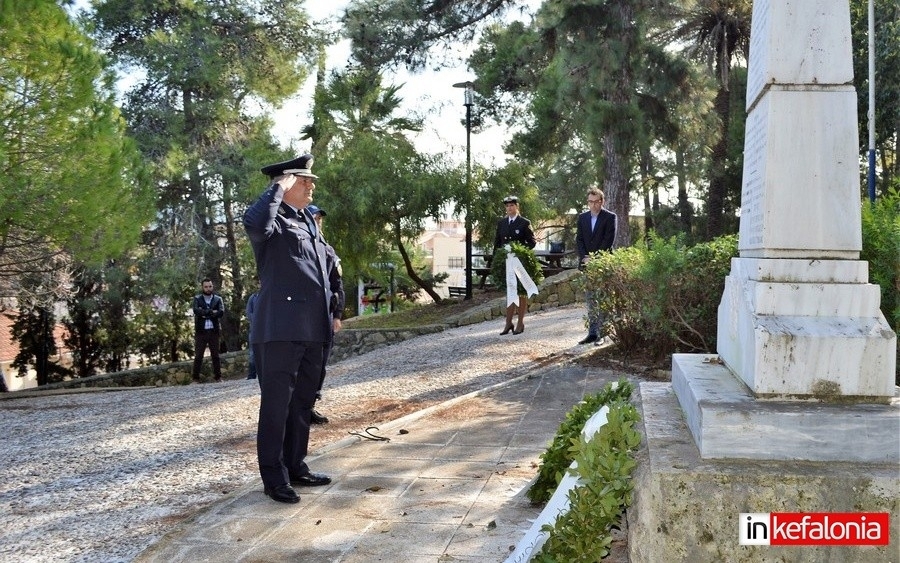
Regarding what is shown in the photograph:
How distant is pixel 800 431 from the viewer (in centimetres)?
317

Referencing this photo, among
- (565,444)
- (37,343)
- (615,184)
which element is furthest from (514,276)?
(37,343)

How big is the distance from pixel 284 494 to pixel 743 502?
8.33 feet

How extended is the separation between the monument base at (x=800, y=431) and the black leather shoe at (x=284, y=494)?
2317 millimetres

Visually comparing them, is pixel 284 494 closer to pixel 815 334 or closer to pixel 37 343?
pixel 815 334

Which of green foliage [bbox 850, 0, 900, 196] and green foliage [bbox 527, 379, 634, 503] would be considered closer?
green foliage [bbox 527, 379, 634, 503]

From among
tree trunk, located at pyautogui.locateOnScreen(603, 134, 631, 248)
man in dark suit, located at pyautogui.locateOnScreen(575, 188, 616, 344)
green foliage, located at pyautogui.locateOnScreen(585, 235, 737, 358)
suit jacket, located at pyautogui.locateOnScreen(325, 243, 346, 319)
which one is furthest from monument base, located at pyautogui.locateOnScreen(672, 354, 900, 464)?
tree trunk, located at pyautogui.locateOnScreen(603, 134, 631, 248)

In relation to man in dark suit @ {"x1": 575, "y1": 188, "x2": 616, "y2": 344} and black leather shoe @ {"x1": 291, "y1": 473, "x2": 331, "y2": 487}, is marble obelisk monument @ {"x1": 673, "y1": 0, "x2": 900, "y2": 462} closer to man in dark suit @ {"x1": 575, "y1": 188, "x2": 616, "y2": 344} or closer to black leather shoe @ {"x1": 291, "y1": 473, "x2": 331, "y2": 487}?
black leather shoe @ {"x1": 291, "y1": 473, "x2": 331, "y2": 487}

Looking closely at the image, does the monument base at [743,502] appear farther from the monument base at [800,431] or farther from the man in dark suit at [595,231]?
the man in dark suit at [595,231]

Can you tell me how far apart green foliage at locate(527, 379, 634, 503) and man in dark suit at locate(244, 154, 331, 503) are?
1.32 m

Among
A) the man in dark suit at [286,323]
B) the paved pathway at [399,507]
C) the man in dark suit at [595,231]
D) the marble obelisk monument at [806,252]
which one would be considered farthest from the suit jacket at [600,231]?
the marble obelisk monument at [806,252]

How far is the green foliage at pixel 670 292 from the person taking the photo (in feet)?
27.3

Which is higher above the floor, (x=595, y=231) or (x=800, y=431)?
(x=595, y=231)

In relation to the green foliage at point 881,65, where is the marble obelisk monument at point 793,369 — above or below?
below

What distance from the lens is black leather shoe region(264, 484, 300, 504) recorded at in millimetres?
4668
